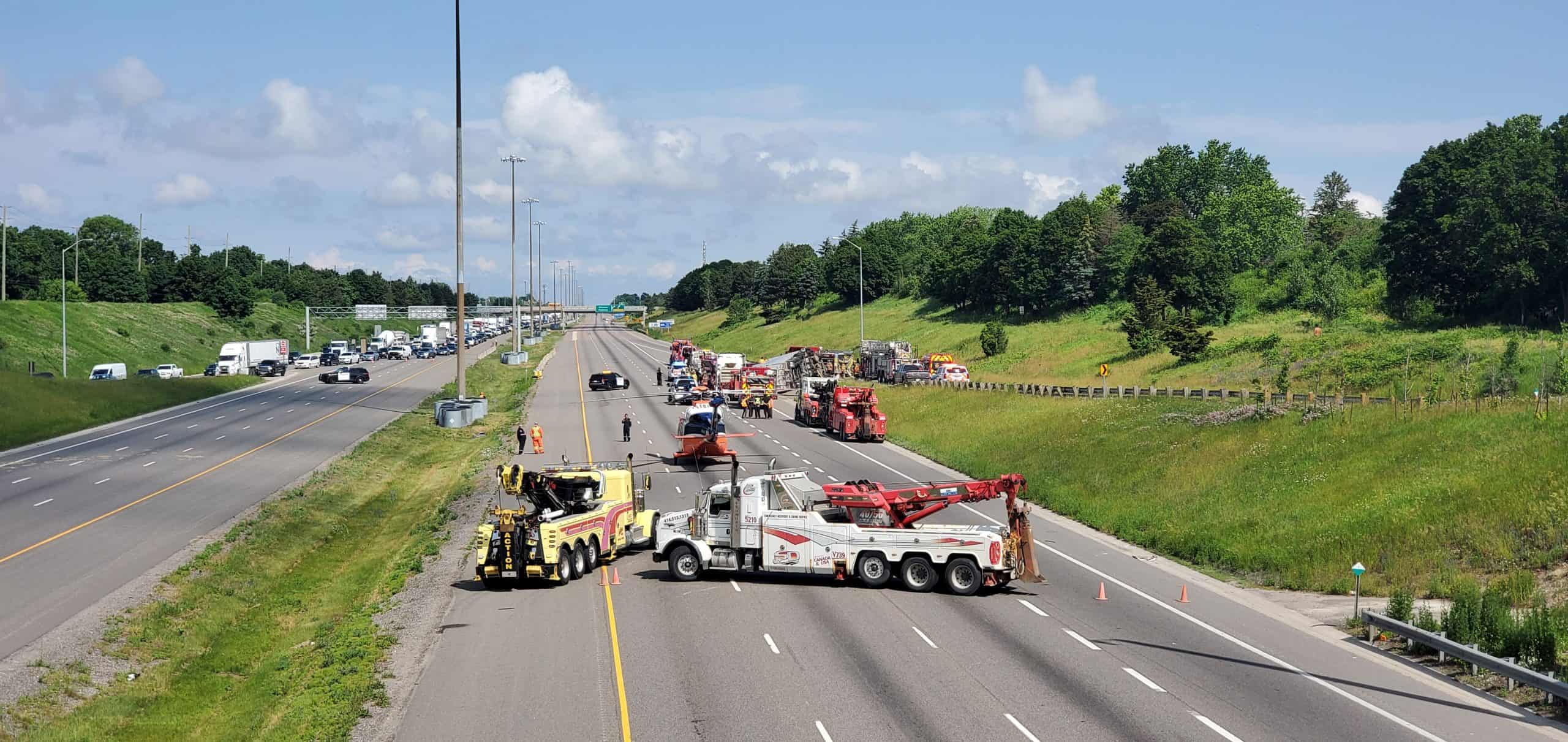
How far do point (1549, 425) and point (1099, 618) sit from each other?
16747 millimetres

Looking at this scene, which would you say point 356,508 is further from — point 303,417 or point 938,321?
point 938,321

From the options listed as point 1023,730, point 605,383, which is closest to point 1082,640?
point 1023,730

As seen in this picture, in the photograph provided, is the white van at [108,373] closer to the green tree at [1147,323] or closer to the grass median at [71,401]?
the grass median at [71,401]

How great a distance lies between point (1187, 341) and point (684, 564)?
58.2 metres

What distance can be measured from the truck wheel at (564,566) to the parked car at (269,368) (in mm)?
93487

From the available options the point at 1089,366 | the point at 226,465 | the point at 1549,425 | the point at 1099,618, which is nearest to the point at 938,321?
the point at 1089,366

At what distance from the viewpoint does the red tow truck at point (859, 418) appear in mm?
60781

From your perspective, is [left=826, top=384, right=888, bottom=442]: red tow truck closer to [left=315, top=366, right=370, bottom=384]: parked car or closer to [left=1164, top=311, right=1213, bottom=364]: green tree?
[left=1164, top=311, right=1213, bottom=364]: green tree

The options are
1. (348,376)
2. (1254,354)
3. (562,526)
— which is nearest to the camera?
(562,526)

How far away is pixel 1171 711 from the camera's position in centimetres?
1827

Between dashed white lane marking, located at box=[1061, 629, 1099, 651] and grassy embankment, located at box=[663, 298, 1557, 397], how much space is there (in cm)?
3210

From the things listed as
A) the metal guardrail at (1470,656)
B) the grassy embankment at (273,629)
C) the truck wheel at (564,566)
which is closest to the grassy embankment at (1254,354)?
the metal guardrail at (1470,656)

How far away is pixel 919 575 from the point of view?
1075 inches

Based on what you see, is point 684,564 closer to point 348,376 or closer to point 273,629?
point 273,629
